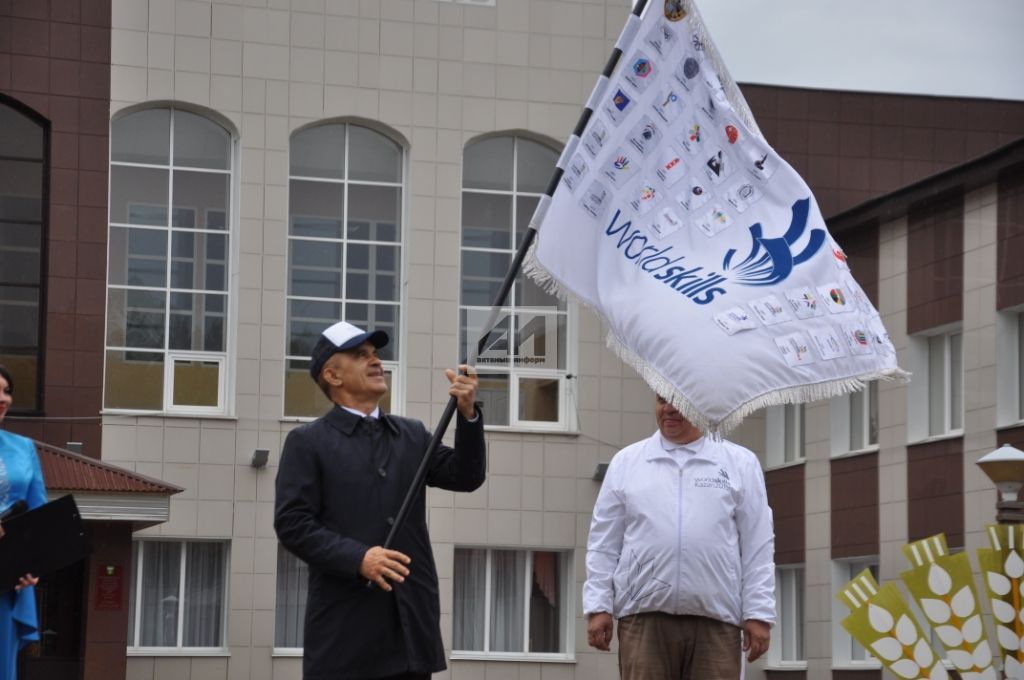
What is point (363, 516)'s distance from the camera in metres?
7.04

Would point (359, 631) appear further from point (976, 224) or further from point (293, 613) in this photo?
point (293, 613)

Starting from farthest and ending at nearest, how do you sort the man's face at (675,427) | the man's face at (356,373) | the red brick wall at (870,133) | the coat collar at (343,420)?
the red brick wall at (870,133) → the man's face at (675,427) → the man's face at (356,373) → the coat collar at (343,420)

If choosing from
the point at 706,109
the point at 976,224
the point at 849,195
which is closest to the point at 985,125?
the point at 849,195

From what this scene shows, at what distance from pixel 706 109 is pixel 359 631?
10.3 ft

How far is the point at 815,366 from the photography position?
8.25 meters

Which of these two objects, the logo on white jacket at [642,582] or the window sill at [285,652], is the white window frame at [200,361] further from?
the logo on white jacket at [642,582]

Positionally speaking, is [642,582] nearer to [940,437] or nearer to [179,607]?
[940,437]

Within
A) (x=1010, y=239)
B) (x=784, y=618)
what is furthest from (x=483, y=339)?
(x=784, y=618)

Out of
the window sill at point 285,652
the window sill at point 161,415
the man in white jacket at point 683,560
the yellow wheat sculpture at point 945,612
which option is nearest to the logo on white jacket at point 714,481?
the man in white jacket at point 683,560

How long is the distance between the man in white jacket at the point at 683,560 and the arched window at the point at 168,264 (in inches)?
625

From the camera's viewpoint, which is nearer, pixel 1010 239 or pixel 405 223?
pixel 1010 239

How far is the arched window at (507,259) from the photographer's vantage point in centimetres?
2502

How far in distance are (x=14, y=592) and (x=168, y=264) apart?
53.1ft

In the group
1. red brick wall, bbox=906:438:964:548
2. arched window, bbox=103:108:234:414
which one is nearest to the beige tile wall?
arched window, bbox=103:108:234:414
